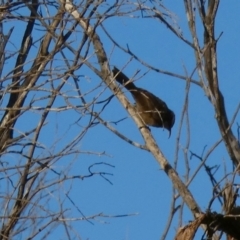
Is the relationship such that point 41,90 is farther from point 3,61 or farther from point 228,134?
point 228,134

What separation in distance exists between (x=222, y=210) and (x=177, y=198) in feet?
1.22

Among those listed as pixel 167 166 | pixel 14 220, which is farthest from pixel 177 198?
pixel 14 220

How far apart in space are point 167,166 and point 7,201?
924 mm

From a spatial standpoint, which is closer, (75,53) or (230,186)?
(230,186)

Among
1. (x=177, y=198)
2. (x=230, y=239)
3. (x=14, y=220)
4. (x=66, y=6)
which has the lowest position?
(x=230, y=239)

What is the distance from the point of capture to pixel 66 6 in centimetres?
452

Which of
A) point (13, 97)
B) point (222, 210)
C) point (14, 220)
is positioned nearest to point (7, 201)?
point (14, 220)

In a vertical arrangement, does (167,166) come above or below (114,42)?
below

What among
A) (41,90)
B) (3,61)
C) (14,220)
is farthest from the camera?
(14,220)

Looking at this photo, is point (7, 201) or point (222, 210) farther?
point (7, 201)

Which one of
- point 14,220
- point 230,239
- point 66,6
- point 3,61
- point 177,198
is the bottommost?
point 230,239

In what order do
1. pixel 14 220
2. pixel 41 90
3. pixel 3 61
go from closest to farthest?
pixel 41 90
pixel 3 61
pixel 14 220

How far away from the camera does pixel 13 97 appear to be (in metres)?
4.58

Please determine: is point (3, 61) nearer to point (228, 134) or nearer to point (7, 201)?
point (7, 201)
